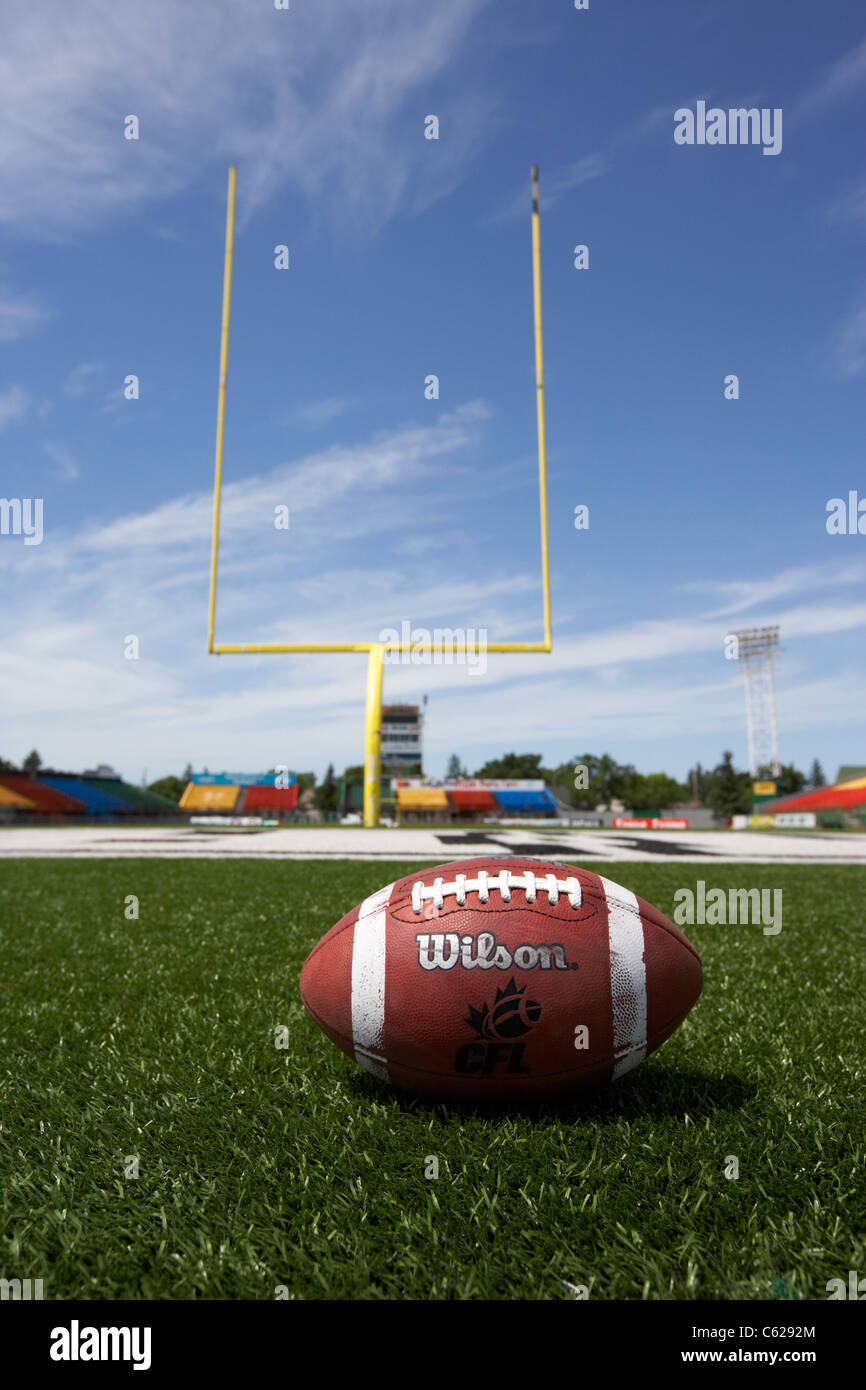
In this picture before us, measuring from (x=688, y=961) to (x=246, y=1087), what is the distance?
1325mm

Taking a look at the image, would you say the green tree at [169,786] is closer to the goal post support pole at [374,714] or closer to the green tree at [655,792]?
the green tree at [655,792]

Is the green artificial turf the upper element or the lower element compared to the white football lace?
lower

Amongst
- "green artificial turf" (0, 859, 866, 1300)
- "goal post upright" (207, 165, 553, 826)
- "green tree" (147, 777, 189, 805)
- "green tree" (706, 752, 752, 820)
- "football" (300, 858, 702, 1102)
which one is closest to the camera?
"green artificial turf" (0, 859, 866, 1300)

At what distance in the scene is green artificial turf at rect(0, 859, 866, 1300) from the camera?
1487 mm

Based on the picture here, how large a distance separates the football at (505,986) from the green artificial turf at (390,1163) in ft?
0.48

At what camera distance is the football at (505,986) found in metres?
2.07

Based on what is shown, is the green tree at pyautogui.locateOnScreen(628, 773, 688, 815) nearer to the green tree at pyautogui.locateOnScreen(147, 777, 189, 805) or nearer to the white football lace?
the green tree at pyautogui.locateOnScreen(147, 777, 189, 805)

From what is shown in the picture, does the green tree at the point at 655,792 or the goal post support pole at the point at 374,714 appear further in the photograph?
the green tree at the point at 655,792

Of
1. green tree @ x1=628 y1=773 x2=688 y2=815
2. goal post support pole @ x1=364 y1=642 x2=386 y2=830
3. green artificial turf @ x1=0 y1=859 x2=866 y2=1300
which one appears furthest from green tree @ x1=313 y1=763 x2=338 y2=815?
green artificial turf @ x1=0 y1=859 x2=866 y2=1300

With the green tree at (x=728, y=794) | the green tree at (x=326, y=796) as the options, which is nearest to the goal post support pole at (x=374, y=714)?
the green tree at (x=728, y=794)

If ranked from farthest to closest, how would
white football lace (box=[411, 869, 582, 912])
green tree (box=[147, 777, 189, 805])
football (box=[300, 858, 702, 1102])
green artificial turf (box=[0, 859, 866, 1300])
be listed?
green tree (box=[147, 777, 189, 805]) → white football lace (box=[411, 869, 582, 912]) → football (box=[300, 858, 702, 1102]) → green artificial turf (box=[0, 859, 866, 1300])

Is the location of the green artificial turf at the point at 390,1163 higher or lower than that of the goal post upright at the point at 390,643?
lower

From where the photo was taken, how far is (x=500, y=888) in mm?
2229
